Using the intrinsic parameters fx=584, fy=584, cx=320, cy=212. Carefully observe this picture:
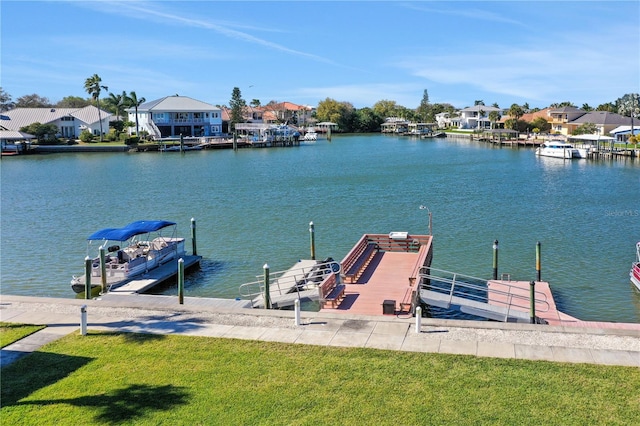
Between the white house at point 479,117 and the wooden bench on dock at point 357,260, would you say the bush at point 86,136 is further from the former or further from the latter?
the white house at point 479,117

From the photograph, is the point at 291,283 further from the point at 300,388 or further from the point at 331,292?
the point at 300,388

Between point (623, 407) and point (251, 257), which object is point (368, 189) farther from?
point (623, 407)

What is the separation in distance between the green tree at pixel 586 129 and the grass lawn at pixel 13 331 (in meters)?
122

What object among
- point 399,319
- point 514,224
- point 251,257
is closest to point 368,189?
point 514,224

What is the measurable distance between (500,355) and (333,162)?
8353 centimetres

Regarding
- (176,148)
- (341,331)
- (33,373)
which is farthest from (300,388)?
(176,148)

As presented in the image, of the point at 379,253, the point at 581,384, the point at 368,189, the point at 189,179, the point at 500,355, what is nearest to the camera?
the point at 581,384

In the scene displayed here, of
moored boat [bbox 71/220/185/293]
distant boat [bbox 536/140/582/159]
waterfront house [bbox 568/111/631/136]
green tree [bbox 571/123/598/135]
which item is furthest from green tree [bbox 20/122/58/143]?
waterfront house [bbox 568/111/631/136]

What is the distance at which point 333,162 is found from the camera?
97.2m

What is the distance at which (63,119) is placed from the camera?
13250 centimetres

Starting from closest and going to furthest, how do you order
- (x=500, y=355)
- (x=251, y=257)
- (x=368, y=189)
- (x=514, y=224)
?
(x=500, y=355), (x=251, y=257), (x=514, y=224), (x=368, y=189)

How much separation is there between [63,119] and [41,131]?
1046 cm

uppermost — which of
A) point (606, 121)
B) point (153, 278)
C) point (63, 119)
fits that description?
point (63, 119)

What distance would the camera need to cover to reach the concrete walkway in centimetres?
1495
